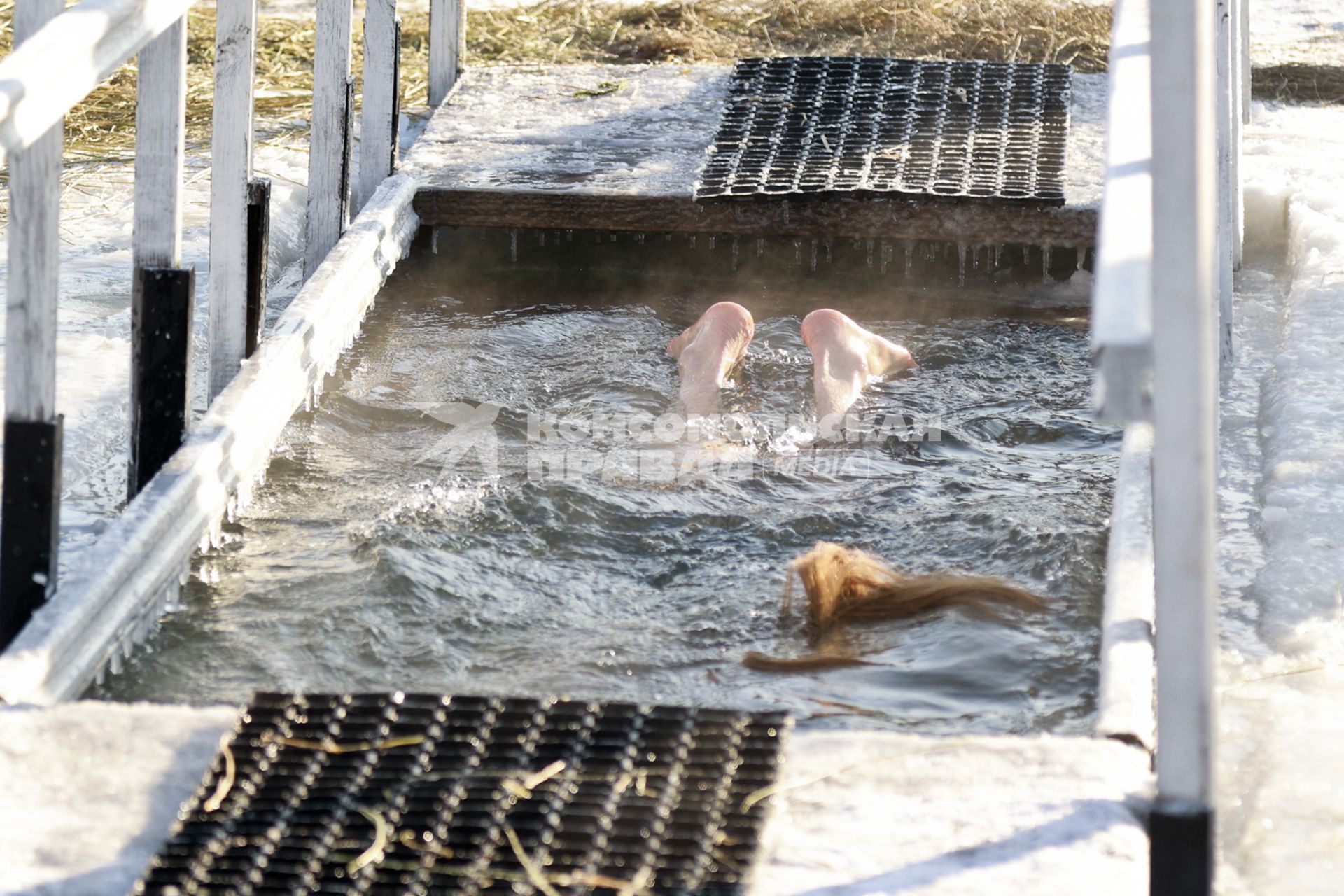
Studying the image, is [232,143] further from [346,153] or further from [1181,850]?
[1181,850]

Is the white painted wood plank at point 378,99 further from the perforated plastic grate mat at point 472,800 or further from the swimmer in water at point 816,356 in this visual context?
the perforated plastic grate mat at point 472,800

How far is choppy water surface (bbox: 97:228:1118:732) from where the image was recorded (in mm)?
3002

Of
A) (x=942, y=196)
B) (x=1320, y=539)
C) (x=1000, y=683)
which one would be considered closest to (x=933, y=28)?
(x=942, y=196)

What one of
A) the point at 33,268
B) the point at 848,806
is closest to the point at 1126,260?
the point at 848,806

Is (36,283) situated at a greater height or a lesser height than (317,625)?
greater

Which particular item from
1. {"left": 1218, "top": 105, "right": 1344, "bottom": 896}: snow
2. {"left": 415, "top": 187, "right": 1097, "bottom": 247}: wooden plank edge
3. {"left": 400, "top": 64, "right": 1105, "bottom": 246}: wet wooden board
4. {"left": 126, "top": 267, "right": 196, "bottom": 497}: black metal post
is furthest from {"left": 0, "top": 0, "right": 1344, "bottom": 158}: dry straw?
{"left": 126, "top": 267, "right": 196, "bottom": 497}: black metal post

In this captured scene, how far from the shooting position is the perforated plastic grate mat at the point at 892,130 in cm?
571

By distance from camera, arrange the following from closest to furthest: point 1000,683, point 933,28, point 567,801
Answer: point 567,801
point 1000,683
point 933,28

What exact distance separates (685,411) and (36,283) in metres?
2.22

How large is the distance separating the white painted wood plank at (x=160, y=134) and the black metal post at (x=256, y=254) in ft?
2.00

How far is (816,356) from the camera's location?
4613 millimetres

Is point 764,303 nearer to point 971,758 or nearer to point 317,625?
point 317,625

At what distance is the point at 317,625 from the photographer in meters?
3.18

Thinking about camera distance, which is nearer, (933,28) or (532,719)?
(532,719)
